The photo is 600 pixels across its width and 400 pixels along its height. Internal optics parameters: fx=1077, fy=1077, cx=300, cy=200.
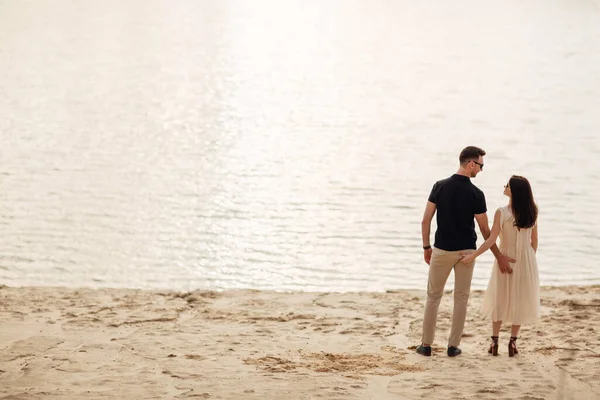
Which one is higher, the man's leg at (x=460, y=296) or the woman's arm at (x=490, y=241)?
the woman's arm at (x=490, y=241)

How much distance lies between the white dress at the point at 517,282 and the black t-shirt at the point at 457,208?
1.00ft

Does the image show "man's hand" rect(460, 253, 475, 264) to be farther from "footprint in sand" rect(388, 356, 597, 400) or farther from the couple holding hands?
"footprint in sand" rect(388, 356, 597, 400)

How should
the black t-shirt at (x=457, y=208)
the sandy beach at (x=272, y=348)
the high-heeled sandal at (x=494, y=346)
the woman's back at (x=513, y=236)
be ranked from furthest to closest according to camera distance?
1. the high-heeled sandal at (x=494, y=346)
2. the woman's back at (x=513, y=236)
3. the black t-shirt at (x=457, y=208)
4. the sandy beach at (x=272, y=348)

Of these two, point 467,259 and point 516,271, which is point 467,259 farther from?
point 516,271

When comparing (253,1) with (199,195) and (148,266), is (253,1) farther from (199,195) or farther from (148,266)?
(148,266)

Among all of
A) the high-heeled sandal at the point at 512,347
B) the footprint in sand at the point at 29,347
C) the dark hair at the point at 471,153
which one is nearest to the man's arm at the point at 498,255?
the dark hair at the point at 471,153

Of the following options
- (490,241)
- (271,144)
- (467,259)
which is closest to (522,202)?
(490,241)

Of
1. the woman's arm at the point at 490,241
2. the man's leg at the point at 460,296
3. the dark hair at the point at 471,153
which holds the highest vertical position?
the dark hair at the point at 471,153

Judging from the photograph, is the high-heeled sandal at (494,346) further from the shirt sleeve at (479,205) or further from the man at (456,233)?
the shirt sleeve at (479,205)

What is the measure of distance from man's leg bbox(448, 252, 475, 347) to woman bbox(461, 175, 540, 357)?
137 mm

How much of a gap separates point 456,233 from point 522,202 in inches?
27.6

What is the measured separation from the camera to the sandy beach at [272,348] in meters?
9.23

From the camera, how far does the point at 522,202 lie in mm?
10406

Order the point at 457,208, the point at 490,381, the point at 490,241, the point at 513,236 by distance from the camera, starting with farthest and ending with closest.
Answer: the point at 513,236 < the point at 457,208 < the point at 490,241 < the point at 490,381
